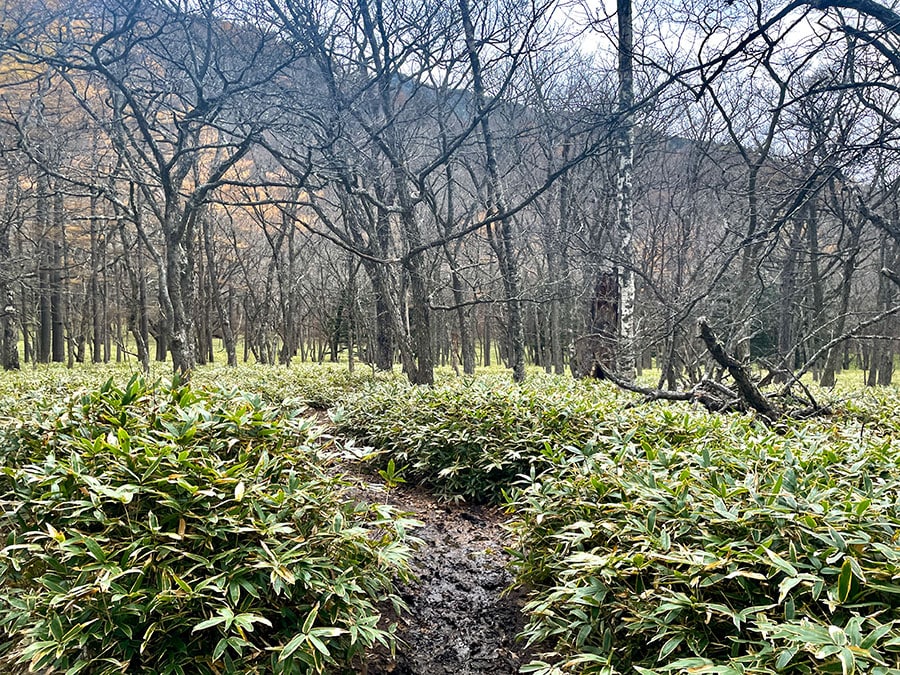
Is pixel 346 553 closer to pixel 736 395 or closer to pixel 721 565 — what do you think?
pixel 721 565

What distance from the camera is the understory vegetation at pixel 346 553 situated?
5.13 ft

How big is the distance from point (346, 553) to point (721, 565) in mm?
1312

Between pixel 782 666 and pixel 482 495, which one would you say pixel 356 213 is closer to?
pixel 482 495

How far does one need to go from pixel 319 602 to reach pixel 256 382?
668 centimetres

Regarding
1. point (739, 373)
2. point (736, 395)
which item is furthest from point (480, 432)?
point (736, 395)

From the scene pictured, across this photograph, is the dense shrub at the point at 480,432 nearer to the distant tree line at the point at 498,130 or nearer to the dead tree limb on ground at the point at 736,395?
the dead tree limb on ground at the point at 736,395

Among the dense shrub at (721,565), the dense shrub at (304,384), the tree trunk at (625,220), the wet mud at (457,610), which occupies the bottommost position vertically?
the wet mud at (457,610)

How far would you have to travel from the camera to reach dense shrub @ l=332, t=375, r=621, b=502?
3973mm

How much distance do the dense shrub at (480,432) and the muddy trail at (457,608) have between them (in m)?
0.40

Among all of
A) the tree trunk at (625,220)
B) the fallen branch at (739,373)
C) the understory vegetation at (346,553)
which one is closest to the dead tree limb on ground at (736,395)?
the fallen branch at (739,373)

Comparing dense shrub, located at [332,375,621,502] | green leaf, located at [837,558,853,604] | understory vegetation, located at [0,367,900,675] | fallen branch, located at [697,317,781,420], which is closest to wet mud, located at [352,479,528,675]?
understory vegetation, located at [0,367,900,675]

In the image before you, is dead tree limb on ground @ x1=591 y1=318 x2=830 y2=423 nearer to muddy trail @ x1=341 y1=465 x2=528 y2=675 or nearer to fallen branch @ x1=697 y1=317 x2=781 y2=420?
fallen branch @ x1=697 y1=317 x2=781 y2=420

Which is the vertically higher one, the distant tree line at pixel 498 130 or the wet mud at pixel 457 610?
the distant tree line at pixel 498 130

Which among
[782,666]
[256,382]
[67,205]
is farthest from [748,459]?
[67,205]
